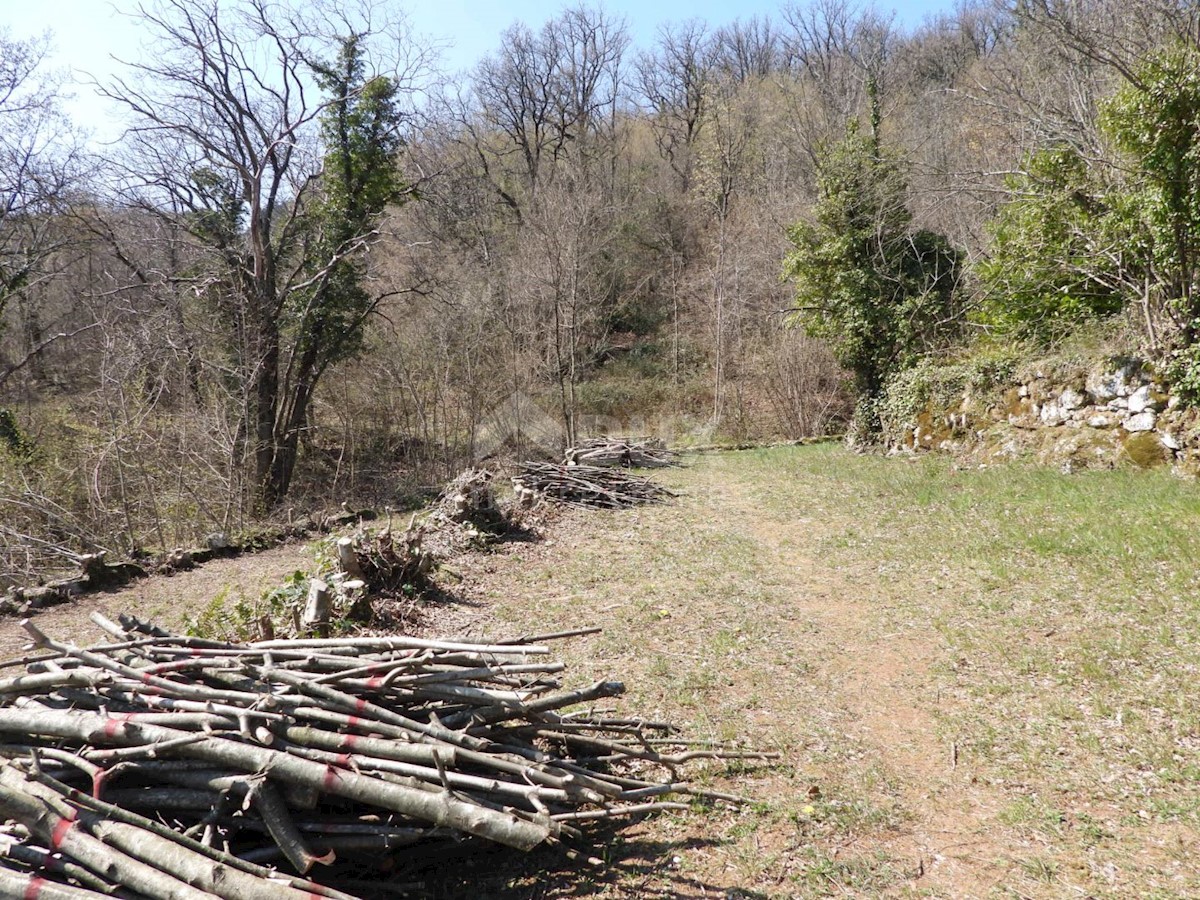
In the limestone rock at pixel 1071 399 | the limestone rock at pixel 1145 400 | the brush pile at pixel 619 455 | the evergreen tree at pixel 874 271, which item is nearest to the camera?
the limestone rock at pixel 1145 400

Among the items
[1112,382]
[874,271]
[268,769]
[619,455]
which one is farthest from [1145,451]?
[268,769]

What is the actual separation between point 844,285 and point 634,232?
16.6 m

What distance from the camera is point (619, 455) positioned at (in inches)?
621

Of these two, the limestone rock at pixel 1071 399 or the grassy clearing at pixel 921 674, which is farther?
the limestone rock at pixel 1071 399

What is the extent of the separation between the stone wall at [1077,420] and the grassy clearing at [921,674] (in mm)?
704

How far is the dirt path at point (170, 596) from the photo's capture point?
656 cm

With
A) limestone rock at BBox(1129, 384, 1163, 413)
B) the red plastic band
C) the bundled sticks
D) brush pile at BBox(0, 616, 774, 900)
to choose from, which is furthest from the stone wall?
the red plastic band

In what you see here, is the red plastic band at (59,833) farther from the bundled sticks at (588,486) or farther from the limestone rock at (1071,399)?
the limestone rock at (1071,399)

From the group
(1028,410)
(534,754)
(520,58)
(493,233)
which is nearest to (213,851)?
(534,754)

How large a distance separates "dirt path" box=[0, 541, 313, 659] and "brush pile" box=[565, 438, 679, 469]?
20.9 feet

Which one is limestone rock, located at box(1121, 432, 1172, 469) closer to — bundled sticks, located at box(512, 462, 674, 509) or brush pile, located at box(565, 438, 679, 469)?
bundled sticks, located at box(512, 462, 674, 509)

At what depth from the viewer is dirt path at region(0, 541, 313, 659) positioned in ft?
21.5

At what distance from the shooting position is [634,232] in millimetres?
31672

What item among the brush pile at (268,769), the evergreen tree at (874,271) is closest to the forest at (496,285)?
the evergreen tree at (874,271)
